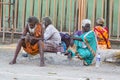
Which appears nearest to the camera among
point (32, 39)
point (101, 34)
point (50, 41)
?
point (32, 39)

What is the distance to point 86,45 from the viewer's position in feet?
34.7

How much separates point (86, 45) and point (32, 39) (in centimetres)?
121

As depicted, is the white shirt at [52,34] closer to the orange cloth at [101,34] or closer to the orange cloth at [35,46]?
the orange cloth at [35,46]

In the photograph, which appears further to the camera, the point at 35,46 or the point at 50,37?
the point at 50,37

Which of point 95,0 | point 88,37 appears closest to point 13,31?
point 95,0

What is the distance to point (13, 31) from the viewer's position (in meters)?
13.1

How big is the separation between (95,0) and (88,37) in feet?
8.20

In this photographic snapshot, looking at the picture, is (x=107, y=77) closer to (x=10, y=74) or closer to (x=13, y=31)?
(x=10, y=74)

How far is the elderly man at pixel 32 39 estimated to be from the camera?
10.5 metres

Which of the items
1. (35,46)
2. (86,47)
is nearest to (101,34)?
(86,47)

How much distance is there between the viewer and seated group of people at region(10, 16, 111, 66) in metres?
10.5

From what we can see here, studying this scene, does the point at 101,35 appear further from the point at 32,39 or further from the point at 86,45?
the point at 32,39

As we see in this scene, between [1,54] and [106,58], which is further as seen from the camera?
[1,54]

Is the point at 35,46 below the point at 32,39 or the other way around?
below
